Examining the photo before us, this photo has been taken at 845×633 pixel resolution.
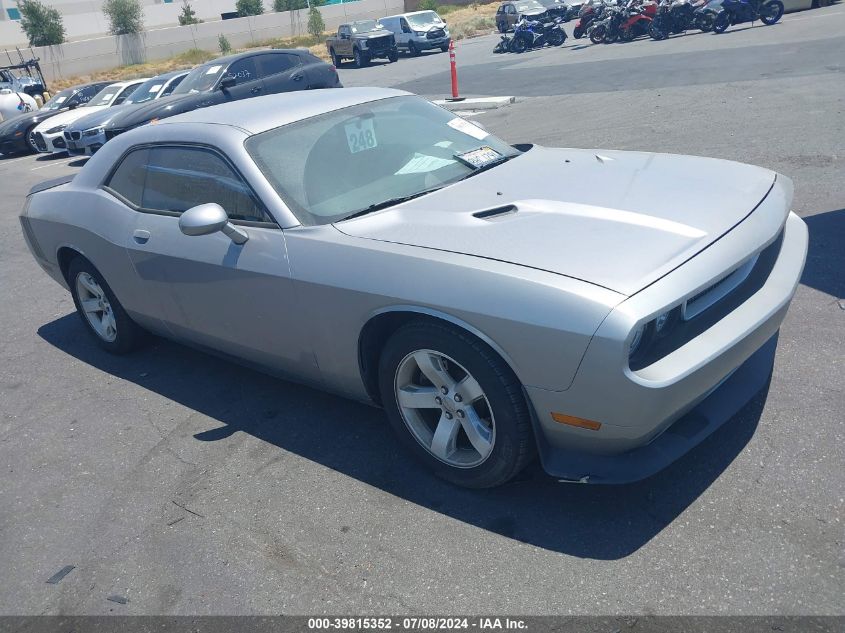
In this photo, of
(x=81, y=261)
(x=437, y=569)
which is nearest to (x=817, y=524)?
(x=437, y=569)

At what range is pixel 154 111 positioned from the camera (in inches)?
515

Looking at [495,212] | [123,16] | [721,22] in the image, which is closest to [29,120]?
[495,212]

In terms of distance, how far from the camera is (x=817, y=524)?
2742 mm

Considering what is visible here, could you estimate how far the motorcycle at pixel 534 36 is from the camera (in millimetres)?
26578

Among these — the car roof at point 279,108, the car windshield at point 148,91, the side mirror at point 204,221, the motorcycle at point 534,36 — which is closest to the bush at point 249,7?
the motorcycle at point 534,36

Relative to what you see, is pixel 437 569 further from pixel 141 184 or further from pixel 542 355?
pixel 141 184

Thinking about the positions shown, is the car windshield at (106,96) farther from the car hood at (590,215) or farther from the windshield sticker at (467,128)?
the car hood at (590,215)

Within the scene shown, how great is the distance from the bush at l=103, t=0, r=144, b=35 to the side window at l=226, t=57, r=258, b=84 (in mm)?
56685

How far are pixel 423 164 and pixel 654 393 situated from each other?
189 centimetres

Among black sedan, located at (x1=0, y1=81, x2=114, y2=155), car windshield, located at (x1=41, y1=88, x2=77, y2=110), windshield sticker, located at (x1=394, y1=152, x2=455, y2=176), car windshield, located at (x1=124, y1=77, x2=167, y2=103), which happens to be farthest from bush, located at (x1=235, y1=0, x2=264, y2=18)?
windshield sticker, located at (x1=394, y1=152, x2=455, y2=176)

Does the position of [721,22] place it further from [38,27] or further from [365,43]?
[38,27]

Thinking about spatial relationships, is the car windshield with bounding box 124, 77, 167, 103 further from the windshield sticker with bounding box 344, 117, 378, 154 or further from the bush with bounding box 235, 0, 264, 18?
the bush with bounding box 235, 0, 264, 18

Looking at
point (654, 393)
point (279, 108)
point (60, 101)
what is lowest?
point (60, 101)

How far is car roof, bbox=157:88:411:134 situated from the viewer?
157 inches
